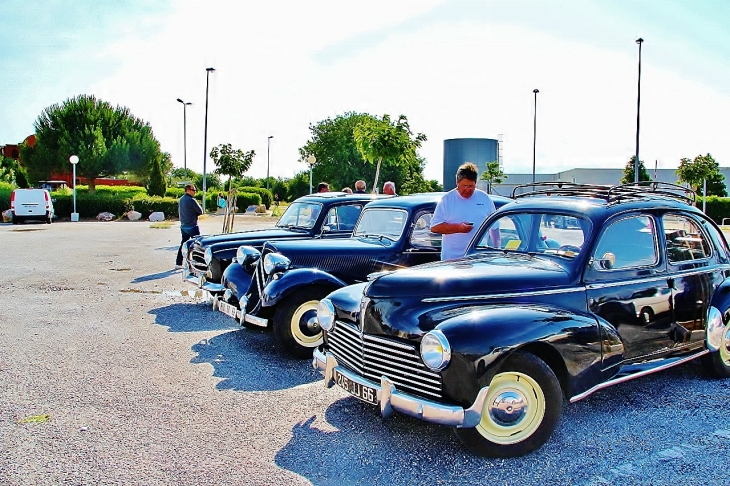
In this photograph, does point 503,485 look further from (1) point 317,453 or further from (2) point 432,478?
(1) point 317,453

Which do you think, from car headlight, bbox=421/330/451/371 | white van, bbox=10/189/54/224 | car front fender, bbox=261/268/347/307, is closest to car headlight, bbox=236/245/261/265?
car front fender, bbox=261/268/347/307

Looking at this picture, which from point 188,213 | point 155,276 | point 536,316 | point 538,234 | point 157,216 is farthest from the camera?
point 157,216

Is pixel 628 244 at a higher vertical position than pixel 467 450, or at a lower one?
higher

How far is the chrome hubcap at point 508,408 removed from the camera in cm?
366

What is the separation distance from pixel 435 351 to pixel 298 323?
283 centimetres

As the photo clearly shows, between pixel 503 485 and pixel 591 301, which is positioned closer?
pixel 503 485

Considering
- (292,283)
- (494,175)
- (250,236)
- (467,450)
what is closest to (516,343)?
(467,450)

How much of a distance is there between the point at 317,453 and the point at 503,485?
Answer: 1167mm

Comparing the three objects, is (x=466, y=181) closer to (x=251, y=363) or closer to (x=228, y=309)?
(x=251, y=363)

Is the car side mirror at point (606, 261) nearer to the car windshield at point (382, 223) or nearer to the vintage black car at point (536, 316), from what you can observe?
the vintage black car at point (536, 316)

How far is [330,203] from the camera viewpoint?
8.99 metres

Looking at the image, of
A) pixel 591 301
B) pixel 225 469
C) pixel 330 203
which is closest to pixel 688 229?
pixel 591 301

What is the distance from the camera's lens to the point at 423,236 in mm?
6895

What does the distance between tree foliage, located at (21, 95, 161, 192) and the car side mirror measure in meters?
45.1
